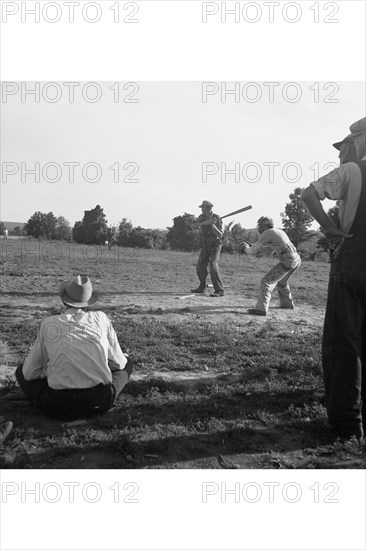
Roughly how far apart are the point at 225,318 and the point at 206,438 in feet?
17.9

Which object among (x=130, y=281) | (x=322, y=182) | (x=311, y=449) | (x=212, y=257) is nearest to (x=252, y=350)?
(x=311, y=449)

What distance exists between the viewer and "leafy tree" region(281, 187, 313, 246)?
174 feet

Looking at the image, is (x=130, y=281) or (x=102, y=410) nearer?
(x=102, y=410)

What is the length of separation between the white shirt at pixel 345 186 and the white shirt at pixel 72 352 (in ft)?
7.49

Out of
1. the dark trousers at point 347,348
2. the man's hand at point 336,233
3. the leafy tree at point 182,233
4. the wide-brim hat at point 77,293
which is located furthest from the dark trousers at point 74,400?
the leafy tree at point 182,233

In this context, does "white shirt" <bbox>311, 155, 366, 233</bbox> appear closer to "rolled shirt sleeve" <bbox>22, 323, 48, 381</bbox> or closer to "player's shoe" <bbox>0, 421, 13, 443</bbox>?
"rolled shirt sleeve" <bbox>22, 323, 48, 381</bbox>

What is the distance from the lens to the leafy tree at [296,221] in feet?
174

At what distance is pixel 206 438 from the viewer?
4.33m

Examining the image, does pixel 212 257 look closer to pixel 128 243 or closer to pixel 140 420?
pixel 140 420

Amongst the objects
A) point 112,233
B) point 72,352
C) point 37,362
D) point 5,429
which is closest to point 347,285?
point 72,352

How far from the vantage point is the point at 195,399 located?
17.3ft

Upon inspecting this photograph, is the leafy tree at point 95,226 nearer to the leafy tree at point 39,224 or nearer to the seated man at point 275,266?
the leafy tree at point 39,224

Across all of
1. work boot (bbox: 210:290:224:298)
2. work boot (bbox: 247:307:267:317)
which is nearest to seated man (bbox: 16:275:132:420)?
work boot (bbox: 247:307:267:317)

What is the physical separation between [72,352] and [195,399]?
1.47 m
